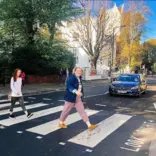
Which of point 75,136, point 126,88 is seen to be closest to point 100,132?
point 75,136

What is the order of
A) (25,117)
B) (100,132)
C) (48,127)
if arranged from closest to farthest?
(100,132) → (48,127) → (25,117)

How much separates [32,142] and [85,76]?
95.2ft

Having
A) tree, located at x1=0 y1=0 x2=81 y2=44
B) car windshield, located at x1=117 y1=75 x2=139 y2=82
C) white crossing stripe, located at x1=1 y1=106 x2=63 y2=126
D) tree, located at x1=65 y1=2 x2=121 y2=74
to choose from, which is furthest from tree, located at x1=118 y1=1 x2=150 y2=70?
white crossing stripe, located at x1=1 y1=106 x2=63 y2=126

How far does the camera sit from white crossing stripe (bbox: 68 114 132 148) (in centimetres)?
641

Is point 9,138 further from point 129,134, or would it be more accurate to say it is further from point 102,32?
point 102,32

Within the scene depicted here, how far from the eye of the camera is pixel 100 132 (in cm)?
737

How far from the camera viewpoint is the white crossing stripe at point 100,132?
6410mm

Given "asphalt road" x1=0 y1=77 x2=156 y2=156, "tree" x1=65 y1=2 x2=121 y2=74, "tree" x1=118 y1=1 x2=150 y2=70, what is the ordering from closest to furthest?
"asphalt road" x1=0 y1=77 x2=156 y2=156 → "tree" x1=65 y1=2 x2=121 y2=74 → "tree" x1=118 y1=1 x2=150 y2=70

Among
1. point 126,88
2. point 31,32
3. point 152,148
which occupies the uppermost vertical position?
point 31,32

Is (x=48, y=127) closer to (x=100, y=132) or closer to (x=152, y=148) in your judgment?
(x=100, y=132)

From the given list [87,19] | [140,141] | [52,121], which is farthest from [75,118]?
[87,19]

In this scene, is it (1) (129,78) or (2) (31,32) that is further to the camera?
(2) (31,32)

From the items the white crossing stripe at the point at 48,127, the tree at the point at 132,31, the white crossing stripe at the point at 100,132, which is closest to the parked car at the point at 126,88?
the white crossing stripe at the point at 100,132

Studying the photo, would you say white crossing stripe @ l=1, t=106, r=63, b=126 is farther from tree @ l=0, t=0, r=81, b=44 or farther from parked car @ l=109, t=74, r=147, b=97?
tree @ l=0, t=0, r=81, b=44
